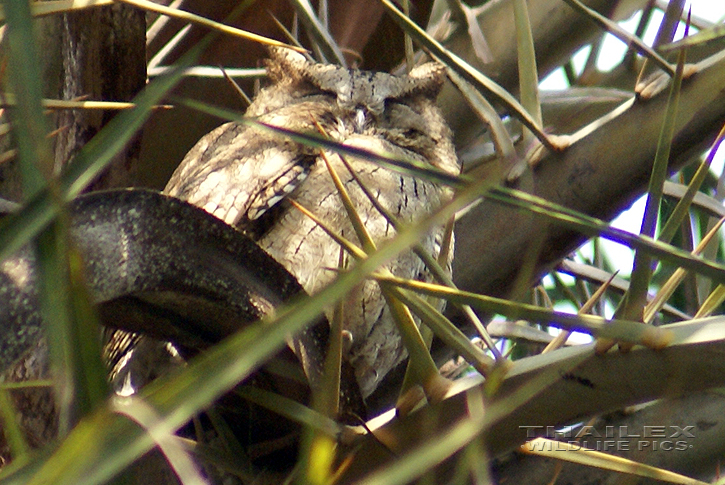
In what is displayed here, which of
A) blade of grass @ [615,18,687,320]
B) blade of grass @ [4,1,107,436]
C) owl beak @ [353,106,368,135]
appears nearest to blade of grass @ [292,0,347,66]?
owl beak @ [353,106,368,135]

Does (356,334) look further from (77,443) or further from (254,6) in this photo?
(77,443)

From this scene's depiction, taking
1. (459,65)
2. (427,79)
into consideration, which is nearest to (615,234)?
(459,65)

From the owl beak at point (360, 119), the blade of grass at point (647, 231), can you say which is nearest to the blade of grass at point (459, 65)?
the blade of grass at point (647, 231)

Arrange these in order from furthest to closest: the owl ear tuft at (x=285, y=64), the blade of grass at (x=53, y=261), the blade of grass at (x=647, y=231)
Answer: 1. the owl ear tuft at (x=285, y=64)
2. the blade of grass at (x=647, y=231)
3. the blade of grass at (x=53, y=261)

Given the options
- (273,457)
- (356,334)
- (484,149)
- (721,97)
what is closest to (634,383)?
(273,457)

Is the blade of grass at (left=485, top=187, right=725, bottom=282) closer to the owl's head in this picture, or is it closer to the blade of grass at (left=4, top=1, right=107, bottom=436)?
the blade of grass at (left=4, top=1, right=107, bottom=436)

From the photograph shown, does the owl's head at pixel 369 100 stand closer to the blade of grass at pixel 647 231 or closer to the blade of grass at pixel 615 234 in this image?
the blade of grass at pixel 647 231

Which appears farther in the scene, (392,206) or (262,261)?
(392,206)
